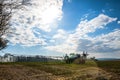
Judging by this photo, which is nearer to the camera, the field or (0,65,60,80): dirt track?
(0,65,60,80): dirt track

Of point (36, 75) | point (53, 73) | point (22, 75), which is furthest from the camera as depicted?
point (53, 73)

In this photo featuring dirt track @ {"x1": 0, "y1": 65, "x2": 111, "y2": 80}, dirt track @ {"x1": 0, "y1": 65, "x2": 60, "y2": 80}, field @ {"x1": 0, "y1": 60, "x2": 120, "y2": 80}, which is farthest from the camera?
field @ {"x1": 0, "y1": 60, "x2": 120, "y2": 80}

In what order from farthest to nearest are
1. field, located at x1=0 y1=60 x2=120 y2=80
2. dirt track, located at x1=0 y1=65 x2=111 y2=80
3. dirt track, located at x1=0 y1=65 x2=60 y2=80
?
field, located at x1=0 y1=60 x2=120 y2=80 → dirt track, located at x1=0 y1=65 x2=111 y2=80 → dirt track, located at x1=0 y1=65 x2=60 y2=80

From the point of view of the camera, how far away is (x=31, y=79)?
25.7 m

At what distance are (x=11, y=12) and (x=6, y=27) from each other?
2860 mm

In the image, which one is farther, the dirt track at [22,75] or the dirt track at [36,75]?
the dirt track at [36,75]

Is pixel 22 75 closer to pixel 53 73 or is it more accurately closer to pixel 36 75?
pixel 36 75

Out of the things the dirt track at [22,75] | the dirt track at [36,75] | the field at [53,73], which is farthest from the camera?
the field at [53,73]

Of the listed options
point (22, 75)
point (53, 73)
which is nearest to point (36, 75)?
point (22, 75)

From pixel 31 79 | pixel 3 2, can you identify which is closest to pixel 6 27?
pixel 3 2

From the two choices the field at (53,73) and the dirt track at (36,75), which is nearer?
the dirt track at (36,75)

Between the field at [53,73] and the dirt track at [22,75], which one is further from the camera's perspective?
the field at [53,73]

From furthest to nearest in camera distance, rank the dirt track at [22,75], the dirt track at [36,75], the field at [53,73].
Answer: the field at [53,73] → the dirt track at [36,75] → the dirt track at [22,75]

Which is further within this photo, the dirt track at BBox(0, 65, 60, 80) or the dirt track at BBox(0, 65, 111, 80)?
the dirt track at BBox(0, 65, 111, 80)
